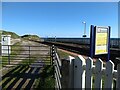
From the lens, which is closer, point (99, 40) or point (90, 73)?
point (90, 73)

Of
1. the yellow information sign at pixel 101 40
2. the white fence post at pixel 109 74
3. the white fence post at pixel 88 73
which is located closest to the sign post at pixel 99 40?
the yellow information sign at pixel 101 40

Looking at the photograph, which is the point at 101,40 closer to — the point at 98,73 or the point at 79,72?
the point at 79,72

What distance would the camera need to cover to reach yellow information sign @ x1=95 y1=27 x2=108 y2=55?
9336 millimetres

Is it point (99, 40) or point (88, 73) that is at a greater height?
point (99, 40)

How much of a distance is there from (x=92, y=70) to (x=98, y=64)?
15 cm

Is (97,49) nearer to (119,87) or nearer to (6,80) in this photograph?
(6,80)

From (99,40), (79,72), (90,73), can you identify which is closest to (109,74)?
(90,73)

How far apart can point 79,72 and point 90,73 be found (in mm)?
250

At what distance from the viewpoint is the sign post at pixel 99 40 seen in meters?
9.14

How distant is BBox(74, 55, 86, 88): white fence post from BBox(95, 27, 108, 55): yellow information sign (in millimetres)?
4756

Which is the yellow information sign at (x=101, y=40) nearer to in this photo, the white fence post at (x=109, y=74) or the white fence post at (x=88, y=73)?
the white fence post at (x=88, y=73)

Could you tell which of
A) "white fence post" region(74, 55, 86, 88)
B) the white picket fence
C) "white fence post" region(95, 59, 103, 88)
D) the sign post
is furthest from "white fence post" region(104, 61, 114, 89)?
the sign post

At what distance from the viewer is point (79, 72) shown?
4.51 meters

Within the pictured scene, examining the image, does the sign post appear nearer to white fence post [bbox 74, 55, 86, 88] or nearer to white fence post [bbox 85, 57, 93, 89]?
white fence post [bbox 74, 55, 86, 88]
